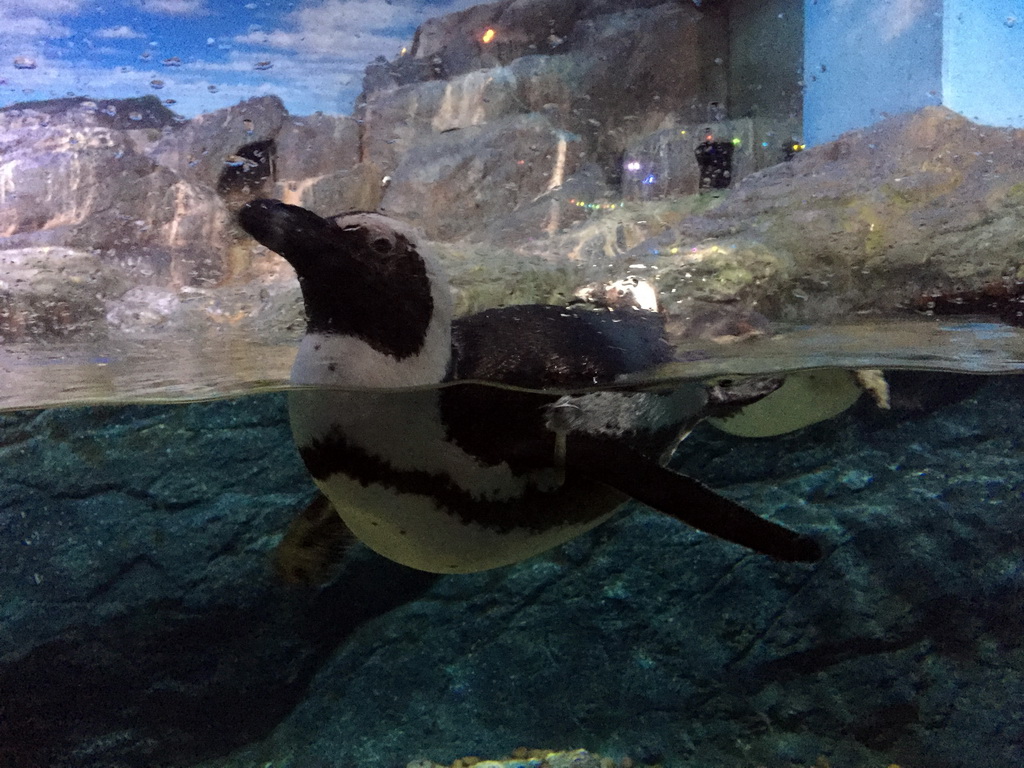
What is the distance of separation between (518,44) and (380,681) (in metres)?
4.34

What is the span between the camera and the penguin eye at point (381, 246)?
61.9 inches

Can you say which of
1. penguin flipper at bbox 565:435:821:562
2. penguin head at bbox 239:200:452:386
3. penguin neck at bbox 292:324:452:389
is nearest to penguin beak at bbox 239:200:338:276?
penguin head at bbox 239:200:452:386

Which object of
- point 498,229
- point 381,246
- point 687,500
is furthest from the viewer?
point 498,229

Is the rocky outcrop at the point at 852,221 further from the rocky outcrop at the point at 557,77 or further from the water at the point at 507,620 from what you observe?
the water at the point at 507,620

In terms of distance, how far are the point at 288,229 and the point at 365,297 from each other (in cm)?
24

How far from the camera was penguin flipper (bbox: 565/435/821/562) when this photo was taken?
173 centimetres

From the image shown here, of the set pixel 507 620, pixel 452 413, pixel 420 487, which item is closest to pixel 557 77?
pixel 452 413

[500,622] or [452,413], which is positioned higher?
[452,413]

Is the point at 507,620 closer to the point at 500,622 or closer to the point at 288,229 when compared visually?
the point at 500,622

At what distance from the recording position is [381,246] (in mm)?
1581

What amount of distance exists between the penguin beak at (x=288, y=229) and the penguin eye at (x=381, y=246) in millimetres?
97

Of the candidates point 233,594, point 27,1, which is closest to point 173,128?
point 27,1

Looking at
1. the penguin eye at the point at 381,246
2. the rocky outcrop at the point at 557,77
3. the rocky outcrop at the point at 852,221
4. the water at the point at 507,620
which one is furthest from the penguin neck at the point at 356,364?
the water at the point at 507,620

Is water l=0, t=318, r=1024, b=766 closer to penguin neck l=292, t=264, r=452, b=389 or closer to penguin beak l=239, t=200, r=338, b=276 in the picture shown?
penguin neck l=292, t=264, r=452, b=389
